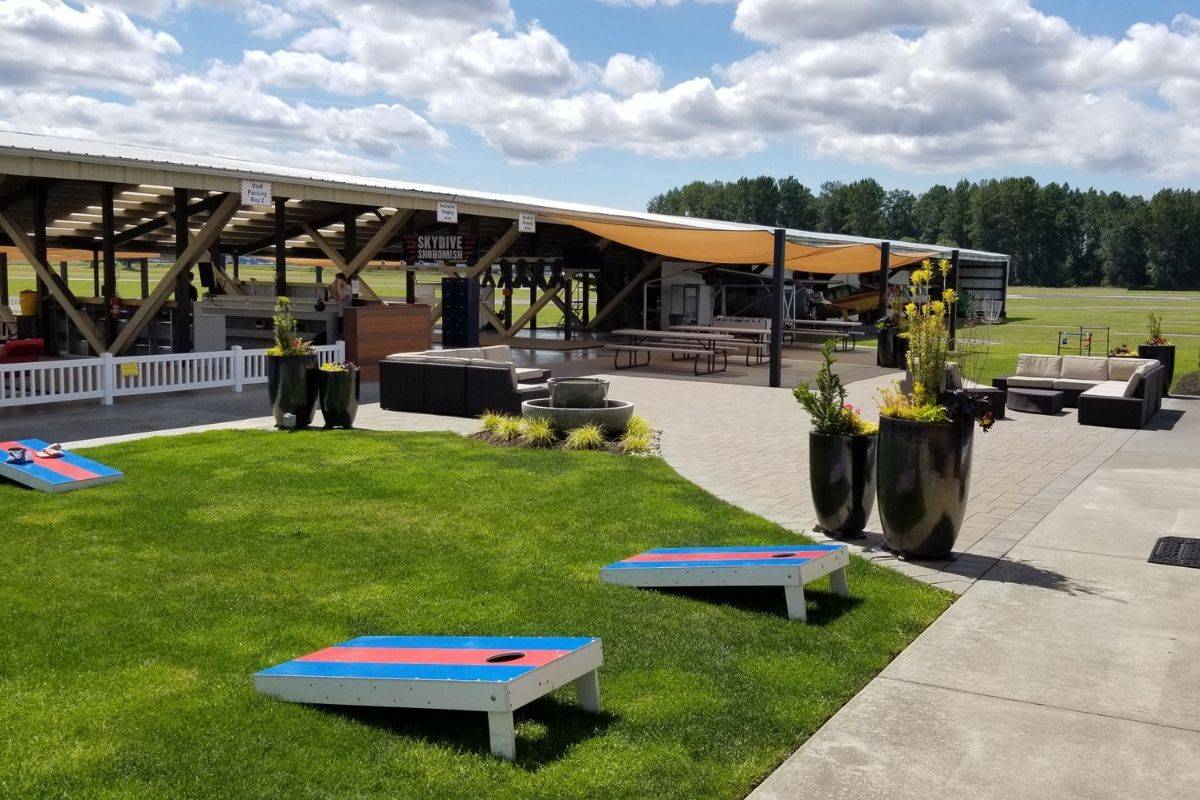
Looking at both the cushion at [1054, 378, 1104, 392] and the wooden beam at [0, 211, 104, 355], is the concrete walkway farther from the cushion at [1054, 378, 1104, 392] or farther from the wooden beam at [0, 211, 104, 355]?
the wooden beam at [0, 211, 104, 355]

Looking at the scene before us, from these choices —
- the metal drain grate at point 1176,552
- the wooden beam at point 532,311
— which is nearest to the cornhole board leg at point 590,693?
the metal drain grate at point 1176,552

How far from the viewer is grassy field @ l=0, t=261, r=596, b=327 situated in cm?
4409

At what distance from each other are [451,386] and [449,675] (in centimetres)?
946

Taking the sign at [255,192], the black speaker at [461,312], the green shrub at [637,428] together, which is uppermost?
the sign at [255,192]

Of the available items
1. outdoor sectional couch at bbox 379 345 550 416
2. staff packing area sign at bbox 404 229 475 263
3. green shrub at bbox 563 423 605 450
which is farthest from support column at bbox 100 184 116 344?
green shrub at bbox 563 423 605 450

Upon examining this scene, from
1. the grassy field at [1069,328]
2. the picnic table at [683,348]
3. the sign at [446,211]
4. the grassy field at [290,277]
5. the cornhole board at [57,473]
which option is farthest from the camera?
the grassy field at [290,277]

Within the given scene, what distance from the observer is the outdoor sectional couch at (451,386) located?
12.7 metres

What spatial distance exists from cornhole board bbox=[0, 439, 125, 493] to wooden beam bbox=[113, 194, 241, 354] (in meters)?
6.32

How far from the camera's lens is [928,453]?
642 cm

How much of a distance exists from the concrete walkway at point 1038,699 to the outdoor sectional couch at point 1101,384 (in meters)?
6.43

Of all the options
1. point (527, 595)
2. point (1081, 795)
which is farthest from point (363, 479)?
point (1081, 795)

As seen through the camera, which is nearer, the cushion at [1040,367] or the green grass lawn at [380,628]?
the green grass lawn at [380,628]

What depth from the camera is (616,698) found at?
4.31 metres

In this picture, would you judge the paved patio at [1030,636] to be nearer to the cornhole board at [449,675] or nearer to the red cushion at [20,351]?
the cornhole board at [449,675]
